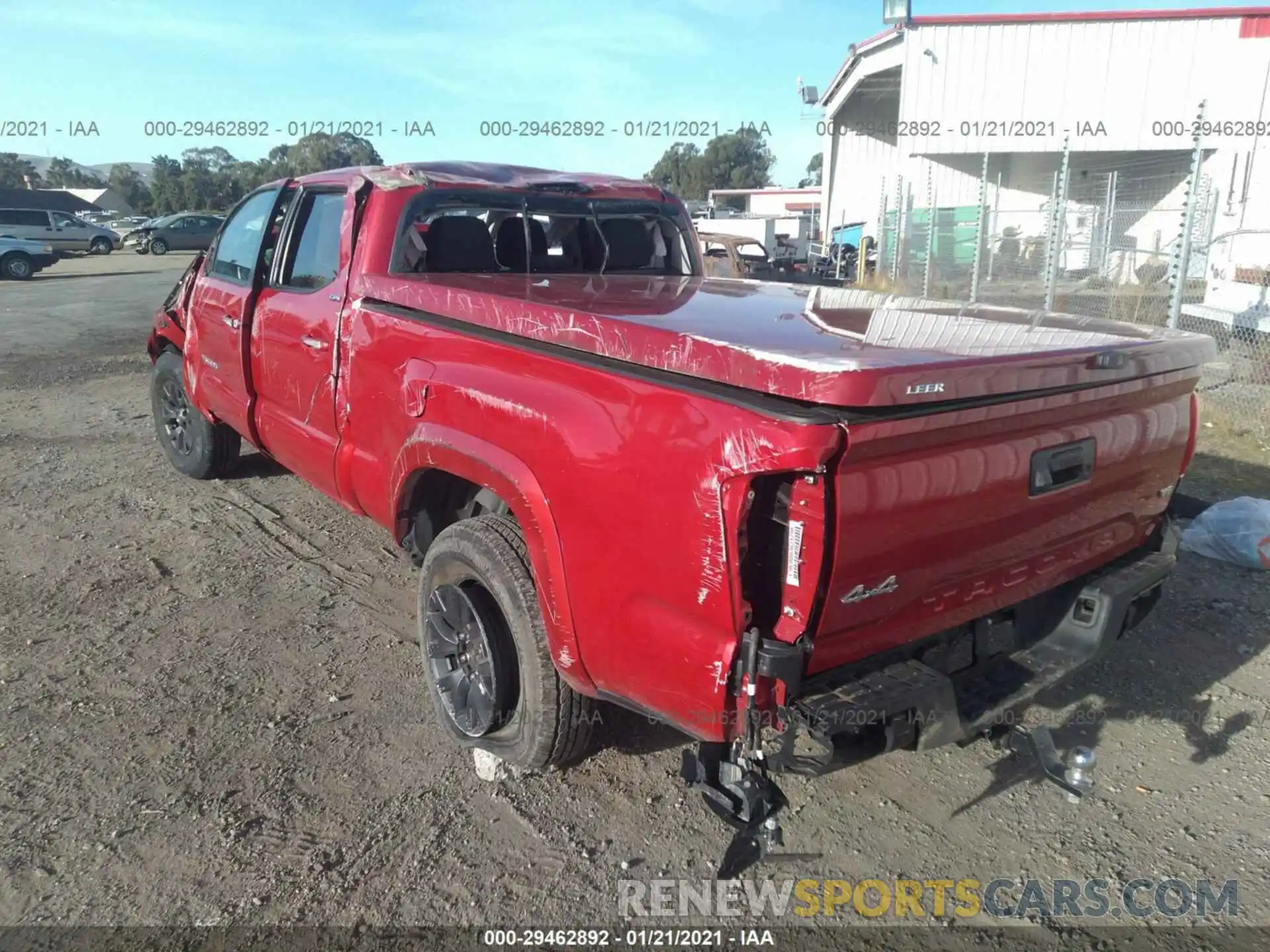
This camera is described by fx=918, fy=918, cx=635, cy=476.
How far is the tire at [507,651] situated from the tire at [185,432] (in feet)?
11.1

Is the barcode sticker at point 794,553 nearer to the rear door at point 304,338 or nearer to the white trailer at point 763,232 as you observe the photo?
the rear door at point 304,338

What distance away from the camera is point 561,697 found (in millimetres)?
2795

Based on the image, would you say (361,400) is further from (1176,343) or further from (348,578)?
(1176,343)

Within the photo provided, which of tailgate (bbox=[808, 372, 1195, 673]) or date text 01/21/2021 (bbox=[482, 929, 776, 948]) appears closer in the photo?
tailgate (bbox=[808, 372, 1195, 673])

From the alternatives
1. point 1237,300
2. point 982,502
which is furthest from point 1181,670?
point 1237,300

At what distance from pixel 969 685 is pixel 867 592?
0.71 metres

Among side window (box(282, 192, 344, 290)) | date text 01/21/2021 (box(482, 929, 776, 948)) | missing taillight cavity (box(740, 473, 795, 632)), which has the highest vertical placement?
side window (box(282, 192, 344, 290))

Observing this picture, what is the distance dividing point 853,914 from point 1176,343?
76.4 inches

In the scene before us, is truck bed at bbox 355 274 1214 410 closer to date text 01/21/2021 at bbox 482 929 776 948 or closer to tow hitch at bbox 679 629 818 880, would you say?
tow hitch at bbox 679 629 818 880

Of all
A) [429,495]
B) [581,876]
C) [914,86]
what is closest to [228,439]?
[429,495]

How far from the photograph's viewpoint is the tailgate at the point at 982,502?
2086 mm

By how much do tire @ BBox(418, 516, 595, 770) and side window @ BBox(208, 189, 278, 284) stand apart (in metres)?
2.40

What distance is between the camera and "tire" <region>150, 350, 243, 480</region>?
594cm

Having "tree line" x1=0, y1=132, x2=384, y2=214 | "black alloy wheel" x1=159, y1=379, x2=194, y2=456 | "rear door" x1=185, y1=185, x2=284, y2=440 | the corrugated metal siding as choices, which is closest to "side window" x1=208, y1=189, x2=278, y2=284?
"rear door" x1=185, y1=185, x2=284, y2=440
